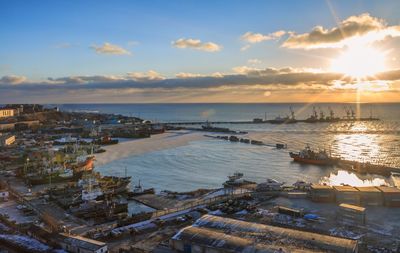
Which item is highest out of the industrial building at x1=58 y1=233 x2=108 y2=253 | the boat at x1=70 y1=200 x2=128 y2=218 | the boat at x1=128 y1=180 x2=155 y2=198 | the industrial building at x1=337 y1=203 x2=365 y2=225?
the industrial building at x1=337 y1=203 x2=365 y2=225

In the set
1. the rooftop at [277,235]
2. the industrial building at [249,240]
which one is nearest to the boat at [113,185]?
the rooftop at [277,235]

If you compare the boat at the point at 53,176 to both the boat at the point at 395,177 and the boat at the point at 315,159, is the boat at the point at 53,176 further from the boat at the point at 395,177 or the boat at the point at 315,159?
the boat at the point at 395,177

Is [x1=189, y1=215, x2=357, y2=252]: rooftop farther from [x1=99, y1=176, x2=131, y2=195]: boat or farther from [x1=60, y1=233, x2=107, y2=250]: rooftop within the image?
[x1=99, y1=176, x2=131, y2=195]: boat

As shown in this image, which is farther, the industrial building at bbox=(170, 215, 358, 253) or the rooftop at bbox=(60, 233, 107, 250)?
the rooftop at bbox=(60, 233, 107, 250)

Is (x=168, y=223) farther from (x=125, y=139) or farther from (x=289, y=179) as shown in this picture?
(x=125, y=139)

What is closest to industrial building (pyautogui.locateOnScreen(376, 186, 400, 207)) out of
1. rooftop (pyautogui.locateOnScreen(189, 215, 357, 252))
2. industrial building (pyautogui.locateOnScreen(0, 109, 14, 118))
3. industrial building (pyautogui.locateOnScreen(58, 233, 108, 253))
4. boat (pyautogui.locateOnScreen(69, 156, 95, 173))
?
rooftop (pyautogui.locateOnScreen(189, 215, 357, 252))

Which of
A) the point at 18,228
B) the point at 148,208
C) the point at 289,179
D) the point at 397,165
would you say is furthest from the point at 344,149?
the point at 18,228
